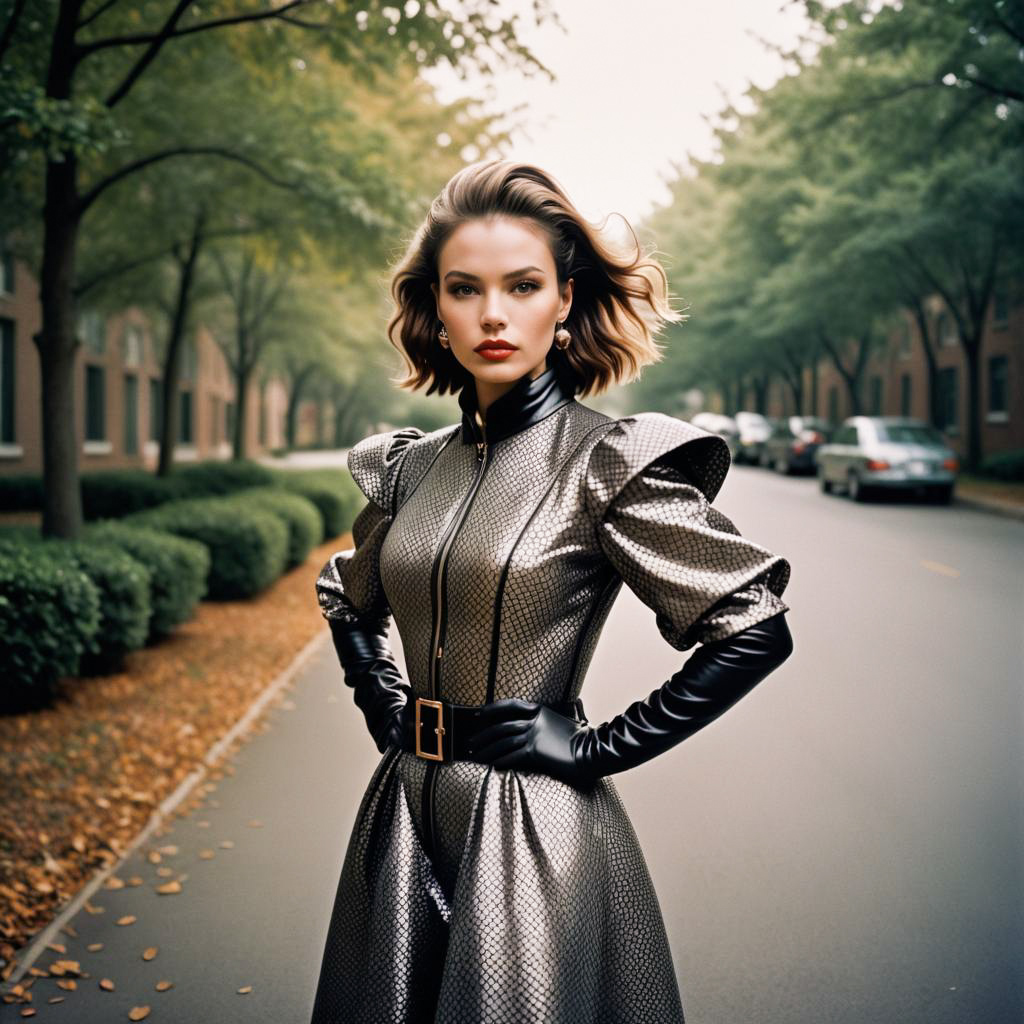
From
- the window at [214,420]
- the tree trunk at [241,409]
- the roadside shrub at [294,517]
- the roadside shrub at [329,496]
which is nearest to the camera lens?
the roadside shrub at [294,517]

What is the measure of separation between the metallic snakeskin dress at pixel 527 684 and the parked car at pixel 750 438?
1357 inches

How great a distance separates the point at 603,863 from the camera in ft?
6.34

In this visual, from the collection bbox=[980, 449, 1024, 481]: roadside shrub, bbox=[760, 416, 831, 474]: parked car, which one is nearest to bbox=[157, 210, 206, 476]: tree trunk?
bbox=[980, 449, 1024, 481]: roadside shrub

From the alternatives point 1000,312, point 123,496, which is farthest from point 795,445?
point 123,496

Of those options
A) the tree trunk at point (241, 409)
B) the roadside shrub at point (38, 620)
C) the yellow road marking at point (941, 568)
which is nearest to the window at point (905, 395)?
the tree trunk at point (241, 409)

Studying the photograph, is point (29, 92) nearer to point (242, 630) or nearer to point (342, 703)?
A: point (342, 703)

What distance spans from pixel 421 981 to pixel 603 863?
1.23 ft

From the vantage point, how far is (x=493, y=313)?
1965mm

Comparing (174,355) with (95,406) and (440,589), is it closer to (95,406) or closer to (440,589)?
(95,406)

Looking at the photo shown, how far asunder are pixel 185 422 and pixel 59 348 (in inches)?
1209

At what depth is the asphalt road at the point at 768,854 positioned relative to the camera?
3.56 metres

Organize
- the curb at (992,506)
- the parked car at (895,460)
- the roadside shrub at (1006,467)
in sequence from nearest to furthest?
the curb at (992,506) → the parked car at (895,460) → the roadside shrub at (1006,467)

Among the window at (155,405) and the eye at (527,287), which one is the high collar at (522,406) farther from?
the window at (155,405)

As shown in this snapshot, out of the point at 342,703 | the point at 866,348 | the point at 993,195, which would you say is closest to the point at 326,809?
the point at 342,703
